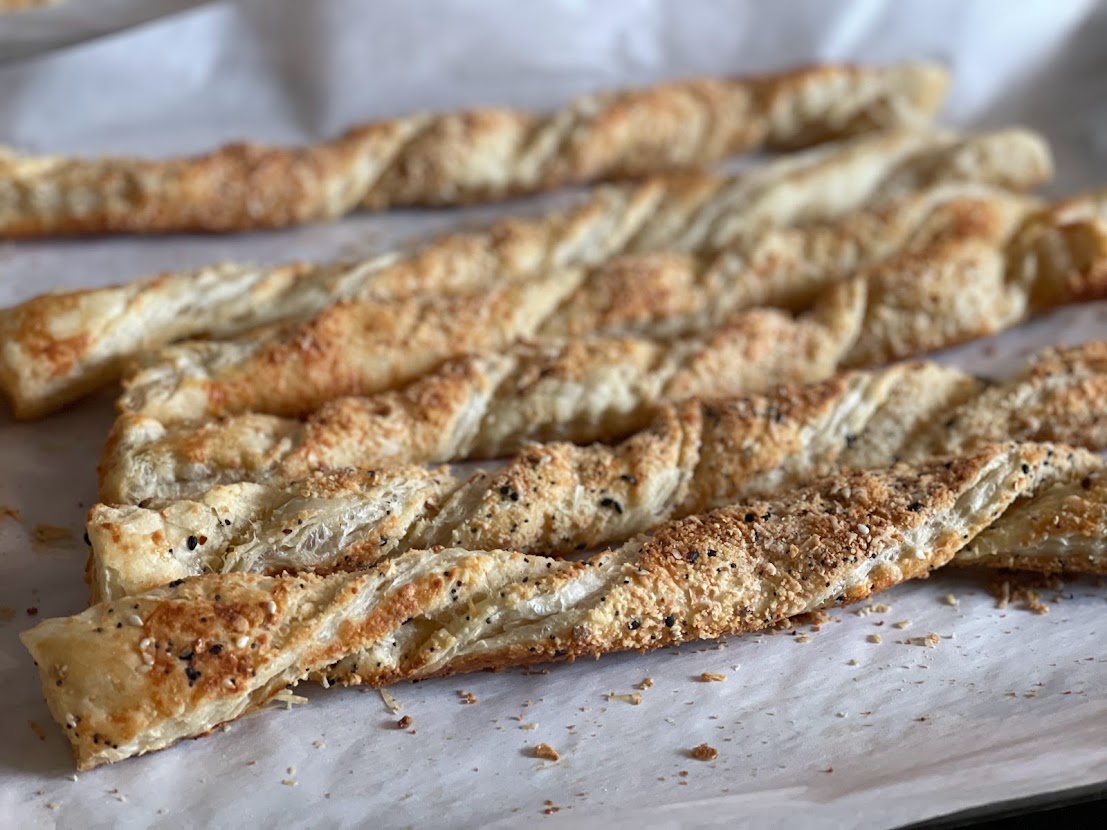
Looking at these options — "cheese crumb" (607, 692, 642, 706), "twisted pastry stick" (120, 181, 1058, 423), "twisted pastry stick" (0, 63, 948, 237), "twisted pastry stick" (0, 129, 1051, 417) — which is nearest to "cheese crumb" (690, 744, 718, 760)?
"cheese crumb" (607, 692, 642, 706)

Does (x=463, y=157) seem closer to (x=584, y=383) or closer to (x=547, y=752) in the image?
(x=584, y=383)

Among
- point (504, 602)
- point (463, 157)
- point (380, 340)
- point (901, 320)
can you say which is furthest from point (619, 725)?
point (463, 157)

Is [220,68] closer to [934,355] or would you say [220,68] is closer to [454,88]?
[454,88]

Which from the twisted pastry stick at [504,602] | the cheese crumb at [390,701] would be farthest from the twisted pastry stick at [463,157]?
the cheese crumb at [390,701]

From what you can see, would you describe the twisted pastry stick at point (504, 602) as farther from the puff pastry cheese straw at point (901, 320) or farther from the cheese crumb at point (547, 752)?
the puff pastry cheese straw at point (901, 320)

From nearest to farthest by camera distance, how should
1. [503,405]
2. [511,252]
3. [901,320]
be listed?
→ [503,405] < [901,320] < [511,252]

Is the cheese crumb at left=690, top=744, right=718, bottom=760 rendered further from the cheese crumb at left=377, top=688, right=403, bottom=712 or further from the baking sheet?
the cheese crumb at left=377, top=688, right=403, bottom=712
